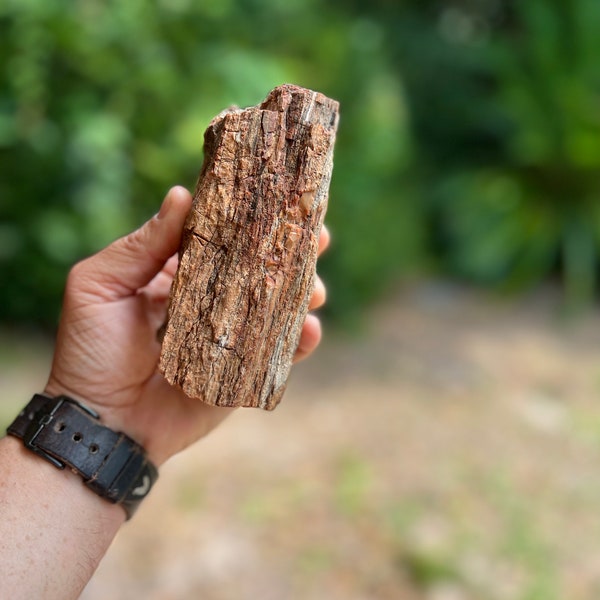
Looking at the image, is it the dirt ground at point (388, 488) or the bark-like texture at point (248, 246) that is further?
the dirt ground at point (388, 488)

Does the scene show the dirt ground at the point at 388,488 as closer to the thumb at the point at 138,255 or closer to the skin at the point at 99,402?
the skin at the point at 99,402

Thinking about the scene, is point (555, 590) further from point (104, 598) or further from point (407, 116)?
point (407, 116)

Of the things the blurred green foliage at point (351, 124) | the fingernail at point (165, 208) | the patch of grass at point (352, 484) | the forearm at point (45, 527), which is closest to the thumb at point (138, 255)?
the fingernail at point (165, 208)

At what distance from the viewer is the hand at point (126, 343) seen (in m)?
1.56

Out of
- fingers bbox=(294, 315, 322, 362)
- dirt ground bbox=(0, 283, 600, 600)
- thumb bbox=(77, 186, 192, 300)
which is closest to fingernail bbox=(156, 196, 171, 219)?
thumb bbox=(77, 186, 192, 300)

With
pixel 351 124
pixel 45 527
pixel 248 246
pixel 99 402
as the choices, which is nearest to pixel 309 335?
pixel 248 246

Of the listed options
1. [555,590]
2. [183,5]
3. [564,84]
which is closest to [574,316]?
[564,84]

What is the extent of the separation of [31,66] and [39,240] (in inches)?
38.0

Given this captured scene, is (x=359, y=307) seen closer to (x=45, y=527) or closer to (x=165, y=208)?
(x=165, y=208)

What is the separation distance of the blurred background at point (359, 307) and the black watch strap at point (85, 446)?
1609 mm

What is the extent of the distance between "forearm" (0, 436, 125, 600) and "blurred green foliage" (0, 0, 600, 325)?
2.48 meters

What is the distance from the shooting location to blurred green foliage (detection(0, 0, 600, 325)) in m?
3.78

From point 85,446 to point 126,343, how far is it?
0.84 feet

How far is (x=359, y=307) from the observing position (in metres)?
5.38
